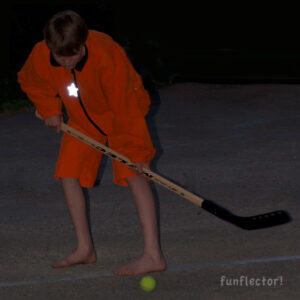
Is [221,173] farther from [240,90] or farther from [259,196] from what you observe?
[240,90]

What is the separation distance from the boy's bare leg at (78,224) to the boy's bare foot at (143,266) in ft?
0.82

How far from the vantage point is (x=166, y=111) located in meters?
11.2

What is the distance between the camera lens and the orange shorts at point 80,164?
4910 mm

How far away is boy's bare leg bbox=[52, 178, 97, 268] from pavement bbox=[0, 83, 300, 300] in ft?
0.17

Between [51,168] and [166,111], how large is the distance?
11.4 feet

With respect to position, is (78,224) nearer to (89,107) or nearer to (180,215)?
(89,107)

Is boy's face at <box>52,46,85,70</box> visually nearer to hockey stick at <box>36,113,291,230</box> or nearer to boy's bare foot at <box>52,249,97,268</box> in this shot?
hockey stick at <box>36,113,291,230</box>

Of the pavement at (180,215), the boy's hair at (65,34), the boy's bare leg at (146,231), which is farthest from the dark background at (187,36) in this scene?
the boy's hair at (65,34)

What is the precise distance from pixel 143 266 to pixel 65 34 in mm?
1338

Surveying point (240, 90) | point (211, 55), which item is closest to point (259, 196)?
point (240, 90)

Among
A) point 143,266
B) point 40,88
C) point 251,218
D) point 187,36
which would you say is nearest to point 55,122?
point 40,88

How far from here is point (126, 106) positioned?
4703mm

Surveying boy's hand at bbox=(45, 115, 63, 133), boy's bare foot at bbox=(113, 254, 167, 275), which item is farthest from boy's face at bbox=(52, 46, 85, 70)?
boy's bare foot at bbox=(113, 254, 167, 275)

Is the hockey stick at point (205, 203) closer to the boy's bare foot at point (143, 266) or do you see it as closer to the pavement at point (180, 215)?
the pavement at point (180, 215)
